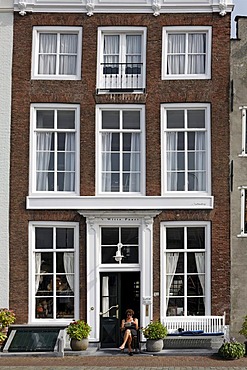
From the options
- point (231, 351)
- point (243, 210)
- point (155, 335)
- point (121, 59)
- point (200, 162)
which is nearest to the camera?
point (231, 351)

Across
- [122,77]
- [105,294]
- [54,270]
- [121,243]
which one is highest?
[122,77]

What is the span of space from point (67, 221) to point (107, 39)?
6664 millimetres

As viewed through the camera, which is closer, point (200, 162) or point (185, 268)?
point (185, 268)

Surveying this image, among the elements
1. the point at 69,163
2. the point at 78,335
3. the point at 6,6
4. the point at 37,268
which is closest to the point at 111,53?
the point at 6,6

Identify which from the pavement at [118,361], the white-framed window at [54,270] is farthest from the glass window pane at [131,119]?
the pavement at [118,361]

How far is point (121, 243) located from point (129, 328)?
3.15 metres

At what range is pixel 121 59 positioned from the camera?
87.1 feet

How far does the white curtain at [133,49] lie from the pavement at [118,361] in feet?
33.4

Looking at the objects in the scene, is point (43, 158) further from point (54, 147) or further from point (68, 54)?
point (68, 54)

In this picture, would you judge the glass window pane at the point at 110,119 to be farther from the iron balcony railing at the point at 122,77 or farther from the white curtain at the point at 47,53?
the white curtain at the point at 47,53

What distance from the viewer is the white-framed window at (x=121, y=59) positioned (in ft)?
86.7

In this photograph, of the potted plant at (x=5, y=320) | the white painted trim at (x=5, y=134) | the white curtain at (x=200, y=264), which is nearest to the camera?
the potted plant at (x=5, y=320)

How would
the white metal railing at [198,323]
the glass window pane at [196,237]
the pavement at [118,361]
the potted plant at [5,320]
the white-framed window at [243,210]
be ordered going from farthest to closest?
the white-framed window at [243,210] → the glass window pane at [196,237] → the white metal railing at [198,323] → the potted plant at [5,320] → the pavement at [118,361]

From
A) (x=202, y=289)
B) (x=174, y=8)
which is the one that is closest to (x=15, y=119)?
(x=174, y=8)
